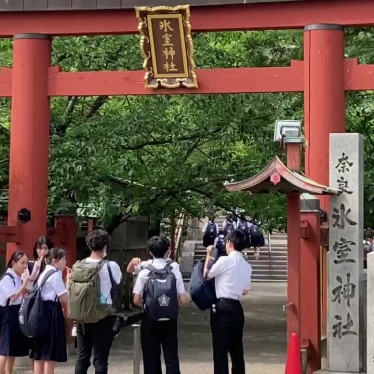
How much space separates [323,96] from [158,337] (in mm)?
4382

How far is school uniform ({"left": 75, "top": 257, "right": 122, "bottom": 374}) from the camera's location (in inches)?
294

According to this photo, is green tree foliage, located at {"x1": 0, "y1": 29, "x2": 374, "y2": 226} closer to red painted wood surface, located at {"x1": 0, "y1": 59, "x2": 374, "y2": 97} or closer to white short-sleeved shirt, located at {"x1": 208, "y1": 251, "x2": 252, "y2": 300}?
red painted wood surface, located at {"x1": 0, "y1": 59, "x2": 374, "y2": 97}

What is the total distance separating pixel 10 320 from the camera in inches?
334

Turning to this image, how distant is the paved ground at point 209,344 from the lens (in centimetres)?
1065

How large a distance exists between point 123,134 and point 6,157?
88.3 inches

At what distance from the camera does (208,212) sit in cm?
1495

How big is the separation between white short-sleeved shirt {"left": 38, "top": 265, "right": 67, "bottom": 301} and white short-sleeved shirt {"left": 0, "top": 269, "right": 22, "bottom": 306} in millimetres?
651

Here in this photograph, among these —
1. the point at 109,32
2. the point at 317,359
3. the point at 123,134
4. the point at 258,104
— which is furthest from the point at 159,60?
the point at 317,359

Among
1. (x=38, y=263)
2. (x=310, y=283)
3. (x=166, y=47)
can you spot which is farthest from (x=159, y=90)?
(x=310, y=283)

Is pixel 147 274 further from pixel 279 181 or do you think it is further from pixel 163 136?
pixel 163 136

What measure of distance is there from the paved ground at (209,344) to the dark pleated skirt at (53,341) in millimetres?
2112

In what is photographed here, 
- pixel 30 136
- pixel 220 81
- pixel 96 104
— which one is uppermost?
pixel 96 104

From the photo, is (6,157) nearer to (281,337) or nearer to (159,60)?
(159,60)

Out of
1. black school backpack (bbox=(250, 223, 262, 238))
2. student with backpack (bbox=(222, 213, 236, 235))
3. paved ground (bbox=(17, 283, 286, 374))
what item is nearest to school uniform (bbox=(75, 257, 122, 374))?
paved ground (bbox=(17, 283, 286, 374))
